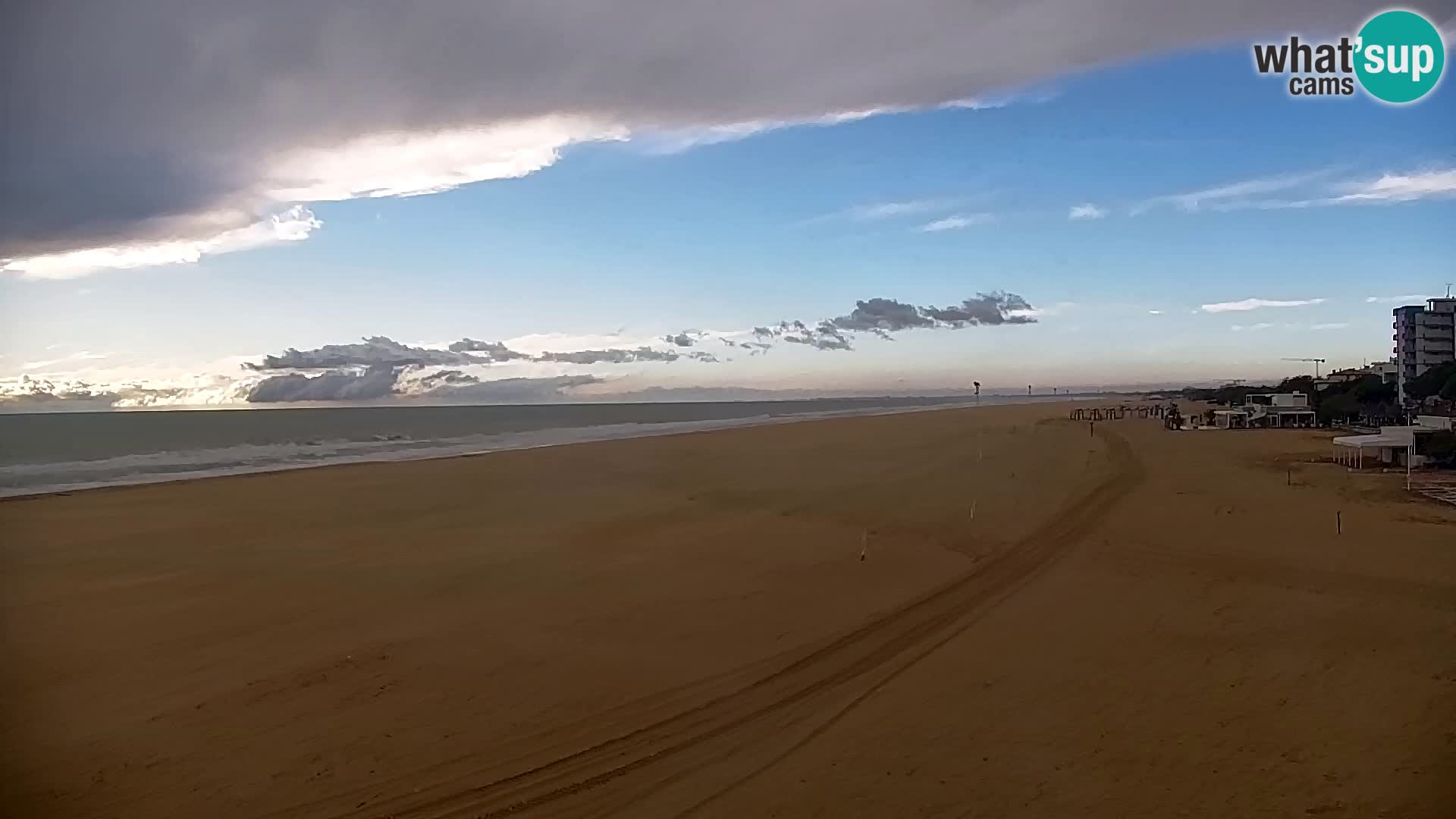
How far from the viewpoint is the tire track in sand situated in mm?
5277

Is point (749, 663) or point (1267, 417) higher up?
point (1267, 417)

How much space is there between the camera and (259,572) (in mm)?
11695

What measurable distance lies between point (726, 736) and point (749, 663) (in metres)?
1.56

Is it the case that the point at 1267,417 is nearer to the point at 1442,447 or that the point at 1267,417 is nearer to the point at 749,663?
the point at 1442,447

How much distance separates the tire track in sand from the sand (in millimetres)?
30

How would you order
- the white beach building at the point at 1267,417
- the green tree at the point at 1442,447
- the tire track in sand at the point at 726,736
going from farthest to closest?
the white beach building at the point at 1267,417 → the green tree at the point at 1442,447 → the tire track in sand at the point at 726,736

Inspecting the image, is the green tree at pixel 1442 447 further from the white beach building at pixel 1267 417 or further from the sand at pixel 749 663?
the white beach building at pixel 1267 417

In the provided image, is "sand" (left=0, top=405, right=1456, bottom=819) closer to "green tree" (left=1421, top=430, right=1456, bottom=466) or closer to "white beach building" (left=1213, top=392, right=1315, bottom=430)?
"green tree" (left=1421, top=430, right=1456, bottom=466)

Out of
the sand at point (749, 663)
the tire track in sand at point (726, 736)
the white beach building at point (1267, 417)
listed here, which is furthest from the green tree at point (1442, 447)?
the white beach building at point (1267, 417)

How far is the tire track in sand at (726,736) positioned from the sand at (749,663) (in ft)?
0.10

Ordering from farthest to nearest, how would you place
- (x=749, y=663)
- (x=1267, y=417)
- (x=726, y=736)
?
1. (x=1267, y=417)
2. (x=749, y=663)
3. (x=726, y=736)

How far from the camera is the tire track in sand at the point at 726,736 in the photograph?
17.3ft

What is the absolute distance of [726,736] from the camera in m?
6.20

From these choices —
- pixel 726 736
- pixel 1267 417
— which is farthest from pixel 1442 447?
pixel 726 736
